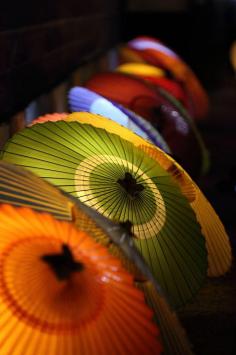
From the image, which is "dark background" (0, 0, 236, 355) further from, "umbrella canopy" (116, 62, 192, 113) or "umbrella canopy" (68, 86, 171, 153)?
"umbrella canopy" (116, 62, 192, 113)

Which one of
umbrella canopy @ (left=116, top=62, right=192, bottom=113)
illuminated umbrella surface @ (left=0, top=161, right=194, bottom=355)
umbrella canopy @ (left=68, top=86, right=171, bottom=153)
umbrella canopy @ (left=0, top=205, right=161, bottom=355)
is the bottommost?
umbrella canopy @ (left=0, top=205, right=161, bottom=355)

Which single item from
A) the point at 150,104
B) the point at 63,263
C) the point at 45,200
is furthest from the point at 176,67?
the point at 63,263

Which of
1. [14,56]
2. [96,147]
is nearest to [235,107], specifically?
[14,56]

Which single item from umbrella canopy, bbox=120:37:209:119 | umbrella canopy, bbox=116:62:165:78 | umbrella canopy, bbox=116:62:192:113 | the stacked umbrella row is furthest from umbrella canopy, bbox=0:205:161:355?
umbrella canopy, bbox=120:37:209:119

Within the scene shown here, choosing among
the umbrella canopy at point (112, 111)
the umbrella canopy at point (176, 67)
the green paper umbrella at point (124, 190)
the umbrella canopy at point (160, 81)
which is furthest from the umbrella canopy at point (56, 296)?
the umbrella canopy at point (176, 67)

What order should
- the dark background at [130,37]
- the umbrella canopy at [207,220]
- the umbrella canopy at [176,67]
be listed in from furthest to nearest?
1. the umbrella canopy at [176,67]
2. the dark background at [130,37]
3. the umbrella canopy at [207,220]

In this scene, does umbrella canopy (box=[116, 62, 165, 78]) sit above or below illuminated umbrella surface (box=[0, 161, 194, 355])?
above

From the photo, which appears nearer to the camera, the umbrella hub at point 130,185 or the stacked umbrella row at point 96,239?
the stacked umbrella row at point 96,239

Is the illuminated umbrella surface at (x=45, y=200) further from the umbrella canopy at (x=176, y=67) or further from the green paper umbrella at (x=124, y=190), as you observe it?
the umbrella canopy at (x=176, y=67)
